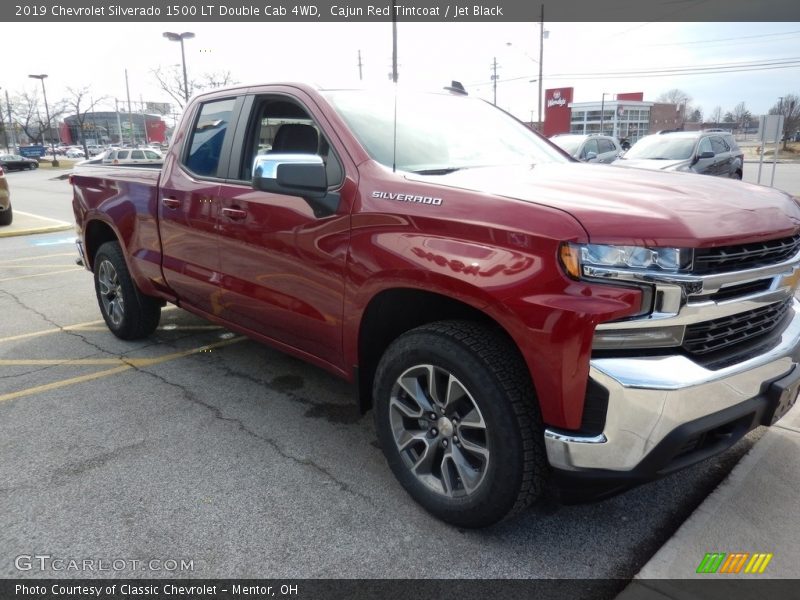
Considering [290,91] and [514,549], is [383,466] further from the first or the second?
[290,91]

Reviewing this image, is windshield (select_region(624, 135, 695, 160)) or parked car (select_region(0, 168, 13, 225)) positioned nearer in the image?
windshield (select_region(624, 135, 695, 160))

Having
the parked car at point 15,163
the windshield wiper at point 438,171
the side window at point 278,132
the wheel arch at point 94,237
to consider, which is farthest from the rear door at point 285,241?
the parked car at point 15,163

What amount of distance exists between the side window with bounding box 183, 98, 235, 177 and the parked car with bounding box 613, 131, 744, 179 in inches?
347

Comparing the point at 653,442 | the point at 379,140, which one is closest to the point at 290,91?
the point at 379,140

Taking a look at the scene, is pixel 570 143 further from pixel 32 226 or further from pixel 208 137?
pixel 32 226

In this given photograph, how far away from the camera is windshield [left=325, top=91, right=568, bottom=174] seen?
306 centimetres

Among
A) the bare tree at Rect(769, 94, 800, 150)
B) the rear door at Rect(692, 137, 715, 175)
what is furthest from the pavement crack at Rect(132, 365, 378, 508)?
the bare tree at Rect(769, 94, 800, 150)

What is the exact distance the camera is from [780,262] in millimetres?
2510

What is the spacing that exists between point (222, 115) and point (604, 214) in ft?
8.88

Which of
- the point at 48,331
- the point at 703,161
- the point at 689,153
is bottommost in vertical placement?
the point at 48,331

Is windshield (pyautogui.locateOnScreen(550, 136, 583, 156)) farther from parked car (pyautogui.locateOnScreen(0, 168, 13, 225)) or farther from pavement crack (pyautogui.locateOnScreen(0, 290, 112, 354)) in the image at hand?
parked car (pyautogui.locateOnScreen(0, 168, 13, 225))

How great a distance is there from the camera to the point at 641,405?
2062 millimetres
